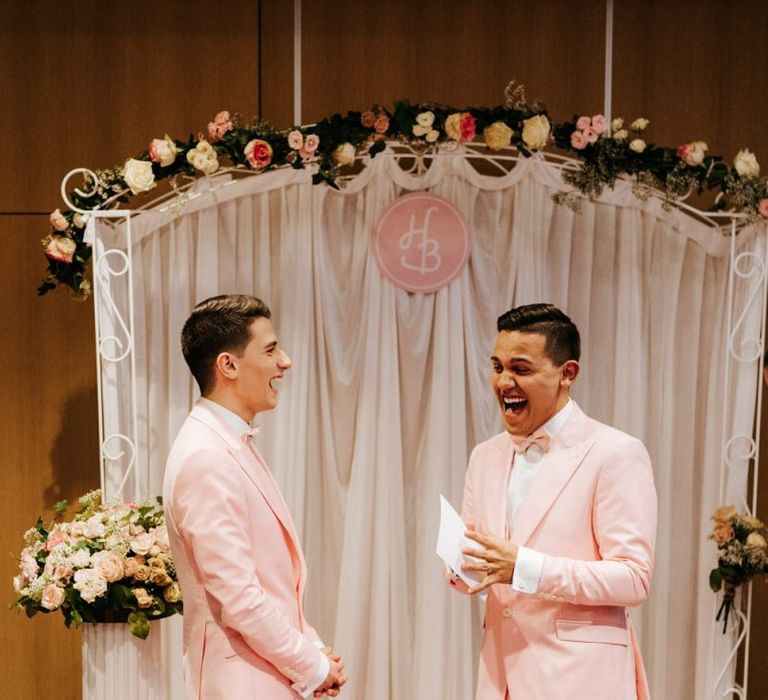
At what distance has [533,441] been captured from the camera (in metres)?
2.76

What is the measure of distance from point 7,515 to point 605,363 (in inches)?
116

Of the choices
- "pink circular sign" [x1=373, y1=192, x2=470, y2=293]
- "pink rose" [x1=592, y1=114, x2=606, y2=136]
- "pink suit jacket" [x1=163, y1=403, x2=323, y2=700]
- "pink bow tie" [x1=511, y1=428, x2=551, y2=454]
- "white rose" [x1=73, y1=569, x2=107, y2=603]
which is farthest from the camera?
"pink circular sign" [x1=373, y1=192, x2=470, y2=293]

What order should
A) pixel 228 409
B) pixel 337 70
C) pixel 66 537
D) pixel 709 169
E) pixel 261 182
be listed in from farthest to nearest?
pixel 337 70
pixel 261 182
pixel 709 169
pixel 66 537
pixel 228 409

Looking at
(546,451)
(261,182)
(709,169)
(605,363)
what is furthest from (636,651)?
(261,182)

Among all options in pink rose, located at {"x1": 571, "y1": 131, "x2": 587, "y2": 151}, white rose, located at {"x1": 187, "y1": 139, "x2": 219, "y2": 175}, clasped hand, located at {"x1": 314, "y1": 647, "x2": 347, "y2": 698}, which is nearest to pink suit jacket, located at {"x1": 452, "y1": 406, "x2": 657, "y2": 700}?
clasped hand, located at {"x1": 314, "y1": 647, "x2": 347, "y2": 698}

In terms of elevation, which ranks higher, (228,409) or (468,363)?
(468,363)

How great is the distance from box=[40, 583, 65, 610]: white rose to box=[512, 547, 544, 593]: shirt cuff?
5.60 feet

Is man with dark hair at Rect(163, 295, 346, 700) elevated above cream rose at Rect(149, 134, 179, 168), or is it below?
below

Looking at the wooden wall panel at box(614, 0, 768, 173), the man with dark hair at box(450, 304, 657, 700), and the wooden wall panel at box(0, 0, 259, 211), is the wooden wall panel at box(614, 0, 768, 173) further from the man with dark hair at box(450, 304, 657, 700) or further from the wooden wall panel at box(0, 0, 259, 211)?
the man with dark hair at box(450, 304, 657, 700)

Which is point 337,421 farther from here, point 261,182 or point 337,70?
point 337,70

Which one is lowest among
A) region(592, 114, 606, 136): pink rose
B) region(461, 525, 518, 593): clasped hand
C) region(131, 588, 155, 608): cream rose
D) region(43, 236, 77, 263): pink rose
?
region(131, 588, 155, 608): cream rose

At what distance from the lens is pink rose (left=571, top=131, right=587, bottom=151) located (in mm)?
3773

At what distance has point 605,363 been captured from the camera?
418 cm

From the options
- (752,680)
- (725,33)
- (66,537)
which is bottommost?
(752,680)
